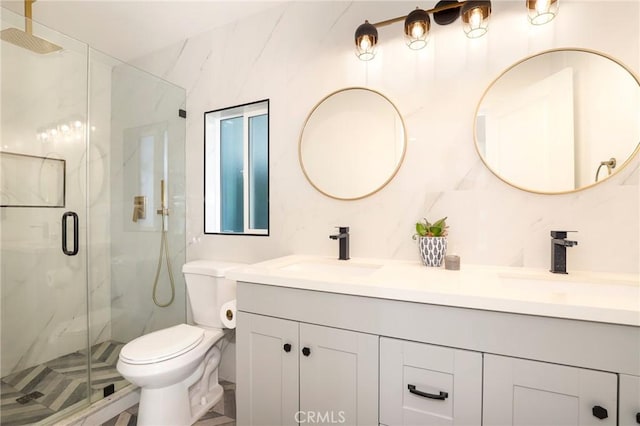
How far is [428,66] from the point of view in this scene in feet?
4.93

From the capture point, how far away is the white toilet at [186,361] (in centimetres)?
144

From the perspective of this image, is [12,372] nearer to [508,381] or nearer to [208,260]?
[208,260]

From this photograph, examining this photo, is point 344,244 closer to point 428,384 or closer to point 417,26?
point 428,384

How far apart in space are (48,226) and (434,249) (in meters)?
2.17

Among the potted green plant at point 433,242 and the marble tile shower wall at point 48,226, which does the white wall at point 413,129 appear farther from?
the marble tile shower wall at point 48,226

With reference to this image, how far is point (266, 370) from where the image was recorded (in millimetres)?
1270

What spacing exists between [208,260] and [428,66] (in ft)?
5.93

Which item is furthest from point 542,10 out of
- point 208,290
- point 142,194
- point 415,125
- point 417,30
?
point 142,194

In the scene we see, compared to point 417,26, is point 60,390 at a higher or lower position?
lower

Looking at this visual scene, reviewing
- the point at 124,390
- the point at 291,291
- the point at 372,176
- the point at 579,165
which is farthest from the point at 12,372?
the point at 579,165

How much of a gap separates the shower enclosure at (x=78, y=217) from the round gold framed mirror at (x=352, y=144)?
3.62ft

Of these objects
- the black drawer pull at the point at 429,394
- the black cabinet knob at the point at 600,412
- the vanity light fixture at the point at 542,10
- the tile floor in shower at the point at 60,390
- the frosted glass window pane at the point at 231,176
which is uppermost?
the vanity light fixture at the point at 542,10

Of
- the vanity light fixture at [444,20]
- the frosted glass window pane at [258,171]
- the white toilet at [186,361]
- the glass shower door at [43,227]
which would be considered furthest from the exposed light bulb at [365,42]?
the glass shower door at [43,227]

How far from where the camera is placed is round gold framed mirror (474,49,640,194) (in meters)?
1.21
